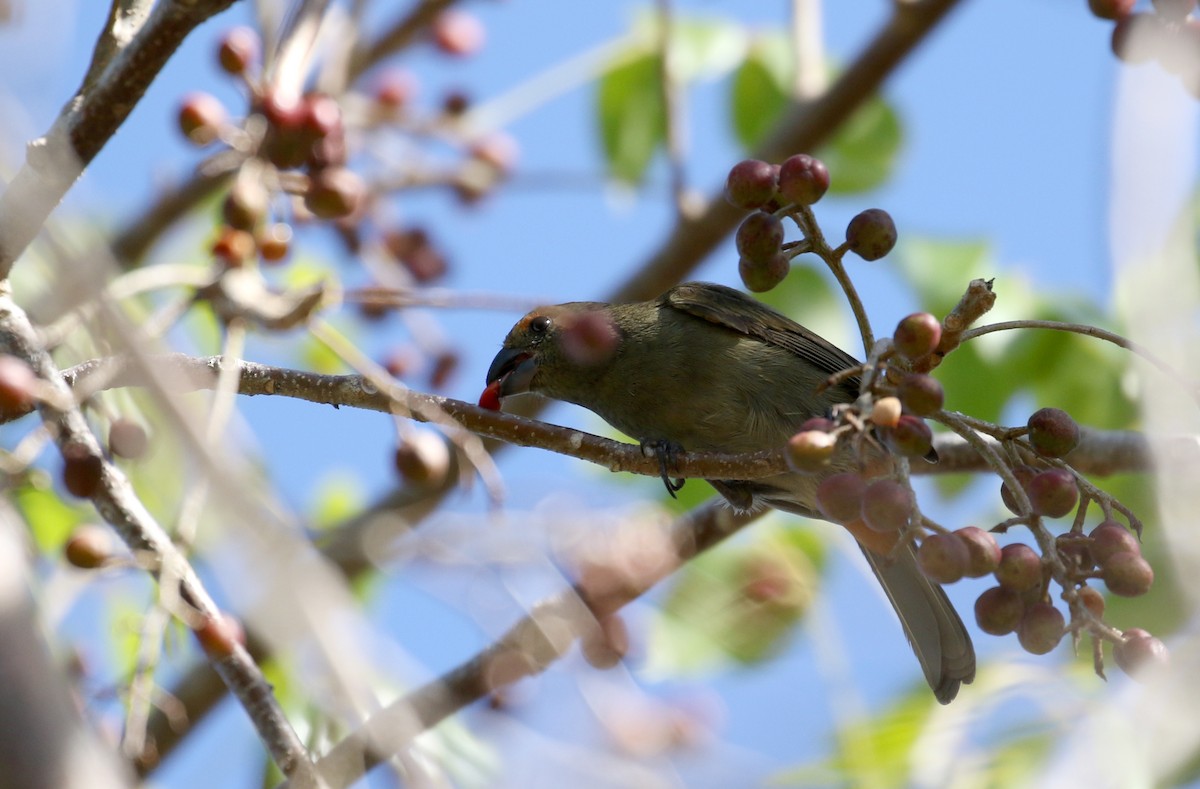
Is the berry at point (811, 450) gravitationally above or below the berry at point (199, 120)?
below

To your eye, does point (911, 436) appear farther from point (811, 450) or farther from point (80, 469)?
point (80, 469)

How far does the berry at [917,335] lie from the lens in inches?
87.2

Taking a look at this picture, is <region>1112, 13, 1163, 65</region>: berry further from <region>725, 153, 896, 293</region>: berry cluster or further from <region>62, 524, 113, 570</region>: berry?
<region>62, 524, 113, 570</region>: berry

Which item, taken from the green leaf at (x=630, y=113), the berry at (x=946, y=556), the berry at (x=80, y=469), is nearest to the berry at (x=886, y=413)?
the berry at (x=946, y=556)

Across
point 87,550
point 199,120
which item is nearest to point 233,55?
point 199,120

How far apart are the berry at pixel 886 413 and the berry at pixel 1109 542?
452 mm

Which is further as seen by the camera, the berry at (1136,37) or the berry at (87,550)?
the berry at (87,550)

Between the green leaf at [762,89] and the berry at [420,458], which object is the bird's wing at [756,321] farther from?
the green leaf at [762,89]

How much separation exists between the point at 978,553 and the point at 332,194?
2.18 metres

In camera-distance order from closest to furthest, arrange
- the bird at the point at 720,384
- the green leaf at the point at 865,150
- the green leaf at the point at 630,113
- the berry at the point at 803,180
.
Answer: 1. the berry at the point at 803,180
2. the bird at the point at 720,384
3. the green leaf at the point at 865,150
4. the green leaf at the point at 630,113

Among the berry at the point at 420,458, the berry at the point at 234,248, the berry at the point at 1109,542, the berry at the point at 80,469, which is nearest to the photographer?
the berry at the point at 1109,542

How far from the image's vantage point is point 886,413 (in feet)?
6.89

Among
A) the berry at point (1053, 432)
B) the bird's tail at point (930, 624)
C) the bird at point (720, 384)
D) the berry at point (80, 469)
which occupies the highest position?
the berry at point (80, 469)

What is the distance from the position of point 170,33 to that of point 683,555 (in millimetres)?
2135
